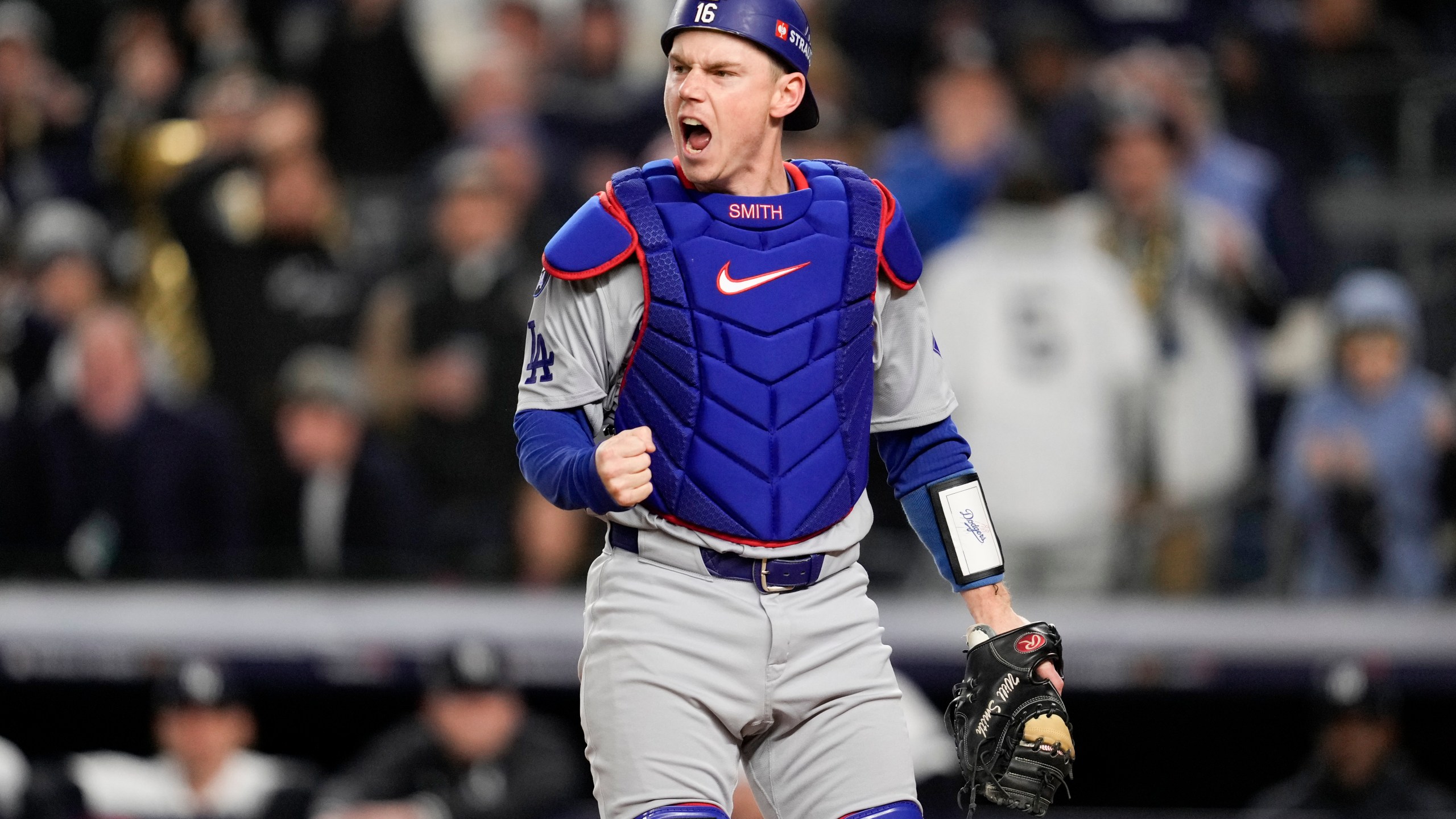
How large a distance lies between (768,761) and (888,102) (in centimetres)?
585

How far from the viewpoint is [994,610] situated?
3176mm

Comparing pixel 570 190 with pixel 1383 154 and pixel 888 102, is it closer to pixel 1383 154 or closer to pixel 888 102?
pixel 888 102

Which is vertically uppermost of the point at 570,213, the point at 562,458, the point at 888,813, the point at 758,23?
the point at 758,23

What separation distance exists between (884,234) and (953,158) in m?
3.97

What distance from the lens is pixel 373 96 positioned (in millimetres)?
8680

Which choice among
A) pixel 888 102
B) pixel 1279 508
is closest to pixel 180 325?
pixel 888 102

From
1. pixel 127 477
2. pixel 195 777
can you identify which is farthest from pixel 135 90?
pixel 195 777

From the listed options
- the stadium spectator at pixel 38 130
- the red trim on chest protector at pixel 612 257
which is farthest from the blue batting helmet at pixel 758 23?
the stadium spectator at pixel 38 130

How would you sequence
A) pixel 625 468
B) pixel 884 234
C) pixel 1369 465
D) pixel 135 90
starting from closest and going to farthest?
pixel 625 468 → pixel 884 234 → pixel 1369 465 → pixel 135 90

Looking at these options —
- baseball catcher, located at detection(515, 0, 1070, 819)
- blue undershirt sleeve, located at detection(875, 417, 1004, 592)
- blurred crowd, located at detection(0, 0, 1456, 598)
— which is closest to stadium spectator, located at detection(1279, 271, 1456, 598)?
blurred crowd, located at detection(0, 0, 1456, 598)

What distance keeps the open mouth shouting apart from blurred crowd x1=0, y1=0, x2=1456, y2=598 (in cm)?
335

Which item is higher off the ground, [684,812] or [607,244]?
[607,244]

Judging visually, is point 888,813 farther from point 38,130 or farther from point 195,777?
point 38,130

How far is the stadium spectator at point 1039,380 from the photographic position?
6.30 meters
